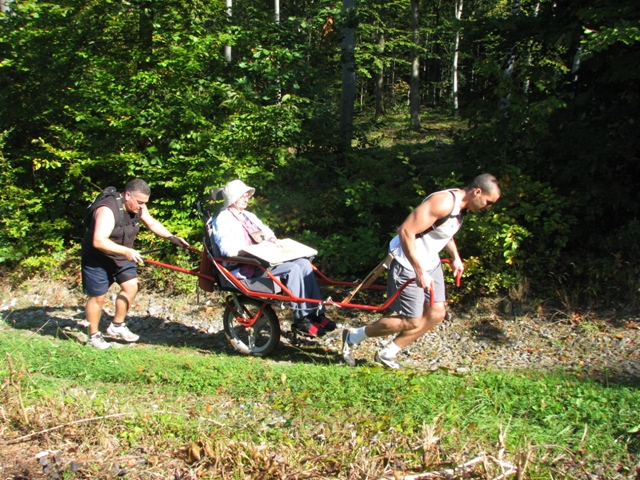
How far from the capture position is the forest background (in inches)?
279

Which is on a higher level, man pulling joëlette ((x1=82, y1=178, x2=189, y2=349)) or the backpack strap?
the backpack strap

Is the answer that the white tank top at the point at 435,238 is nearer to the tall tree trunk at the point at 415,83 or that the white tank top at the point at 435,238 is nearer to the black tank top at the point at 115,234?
the black tank top at the point at 115,234

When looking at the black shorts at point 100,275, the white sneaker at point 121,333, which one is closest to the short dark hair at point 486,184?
the black shorts at point 100,275

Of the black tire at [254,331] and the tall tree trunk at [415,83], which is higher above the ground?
the tall tree trunk at [415,83]

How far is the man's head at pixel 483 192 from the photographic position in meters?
4.74

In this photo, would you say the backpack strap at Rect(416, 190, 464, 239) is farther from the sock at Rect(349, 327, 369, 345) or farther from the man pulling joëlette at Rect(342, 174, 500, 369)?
the sock at Rect(349, 327, 369, 345)

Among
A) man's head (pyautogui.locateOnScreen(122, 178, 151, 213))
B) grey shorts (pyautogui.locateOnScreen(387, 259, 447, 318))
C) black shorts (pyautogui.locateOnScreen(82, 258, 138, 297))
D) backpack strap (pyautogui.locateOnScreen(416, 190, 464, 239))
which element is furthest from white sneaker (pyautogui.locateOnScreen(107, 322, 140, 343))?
backpack strap (pyautogui.locateOnScreen(416, 190, 464, 239))

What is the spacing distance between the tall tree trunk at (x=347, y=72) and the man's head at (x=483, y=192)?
17.5 ft

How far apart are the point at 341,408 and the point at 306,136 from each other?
5643 mm

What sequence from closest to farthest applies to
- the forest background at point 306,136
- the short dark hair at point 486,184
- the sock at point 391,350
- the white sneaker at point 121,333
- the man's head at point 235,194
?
the short dark hair at point 486,184
the sock at point 391,350
the man's head at point 235,194
the white sneaker at point 121,333
the forest background at point 306,136

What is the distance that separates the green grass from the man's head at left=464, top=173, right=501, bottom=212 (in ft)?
4.79

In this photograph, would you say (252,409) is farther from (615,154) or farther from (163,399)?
(615,154)

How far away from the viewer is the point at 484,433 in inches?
154

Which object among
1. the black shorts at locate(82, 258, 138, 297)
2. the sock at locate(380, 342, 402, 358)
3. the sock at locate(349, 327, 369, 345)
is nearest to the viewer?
the sock at locate(380, 342, 402, 358)
